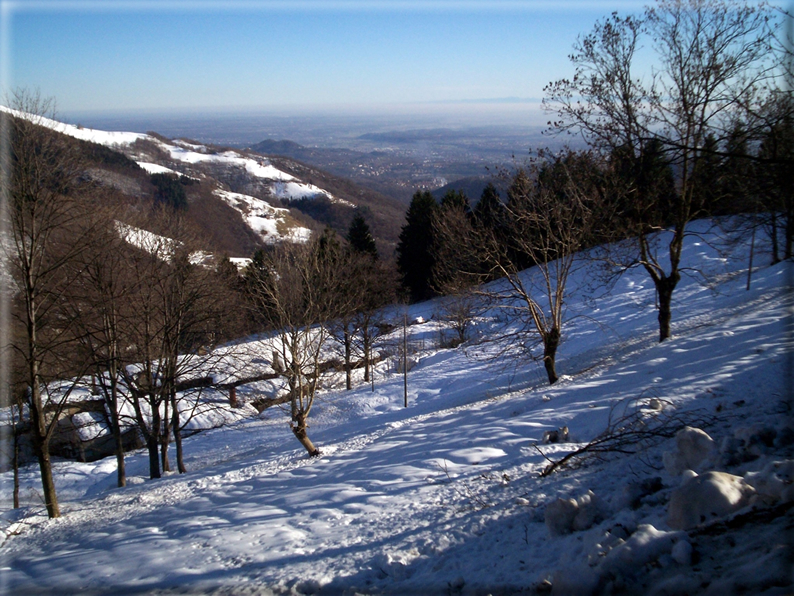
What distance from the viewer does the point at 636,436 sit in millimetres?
5535

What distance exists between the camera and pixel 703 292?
70.9 feet

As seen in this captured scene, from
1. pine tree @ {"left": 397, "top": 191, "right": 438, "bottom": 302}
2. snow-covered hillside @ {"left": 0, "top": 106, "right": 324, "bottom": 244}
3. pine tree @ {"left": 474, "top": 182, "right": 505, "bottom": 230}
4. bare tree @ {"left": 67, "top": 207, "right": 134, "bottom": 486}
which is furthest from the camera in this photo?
snow-covered hillside @ {"left": 0, "top": 106, "right": 324, "bottom": 244}

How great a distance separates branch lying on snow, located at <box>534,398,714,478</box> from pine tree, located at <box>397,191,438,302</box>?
31.6 metres

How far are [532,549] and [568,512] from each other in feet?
1.38

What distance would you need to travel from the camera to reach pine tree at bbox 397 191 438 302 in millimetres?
38062

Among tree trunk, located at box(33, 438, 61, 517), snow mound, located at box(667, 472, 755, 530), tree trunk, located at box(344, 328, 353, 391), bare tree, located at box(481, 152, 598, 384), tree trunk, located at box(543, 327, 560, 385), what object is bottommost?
tree trunk, located at box(344, 328, 353, 391)

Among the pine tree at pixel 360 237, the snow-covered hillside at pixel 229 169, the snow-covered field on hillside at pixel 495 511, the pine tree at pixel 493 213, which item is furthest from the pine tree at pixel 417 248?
the snow-covered hillside at pixel 229 169

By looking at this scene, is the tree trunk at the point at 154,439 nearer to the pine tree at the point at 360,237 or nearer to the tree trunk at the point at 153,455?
the tree trunk at the point at 153,455

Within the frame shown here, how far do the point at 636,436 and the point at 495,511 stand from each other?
220cm

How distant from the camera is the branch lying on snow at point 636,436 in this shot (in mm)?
5168

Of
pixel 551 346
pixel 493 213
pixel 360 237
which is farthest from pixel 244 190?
pixel 551 346

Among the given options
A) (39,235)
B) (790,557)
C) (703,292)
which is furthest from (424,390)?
(790,557)

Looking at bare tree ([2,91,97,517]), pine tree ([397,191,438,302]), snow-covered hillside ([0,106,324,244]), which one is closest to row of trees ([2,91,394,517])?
bare tree ([2,91,97,517])

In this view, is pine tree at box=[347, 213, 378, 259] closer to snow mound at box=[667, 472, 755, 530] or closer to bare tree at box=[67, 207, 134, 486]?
bare tree at box=[67, 207, 134, 486]
